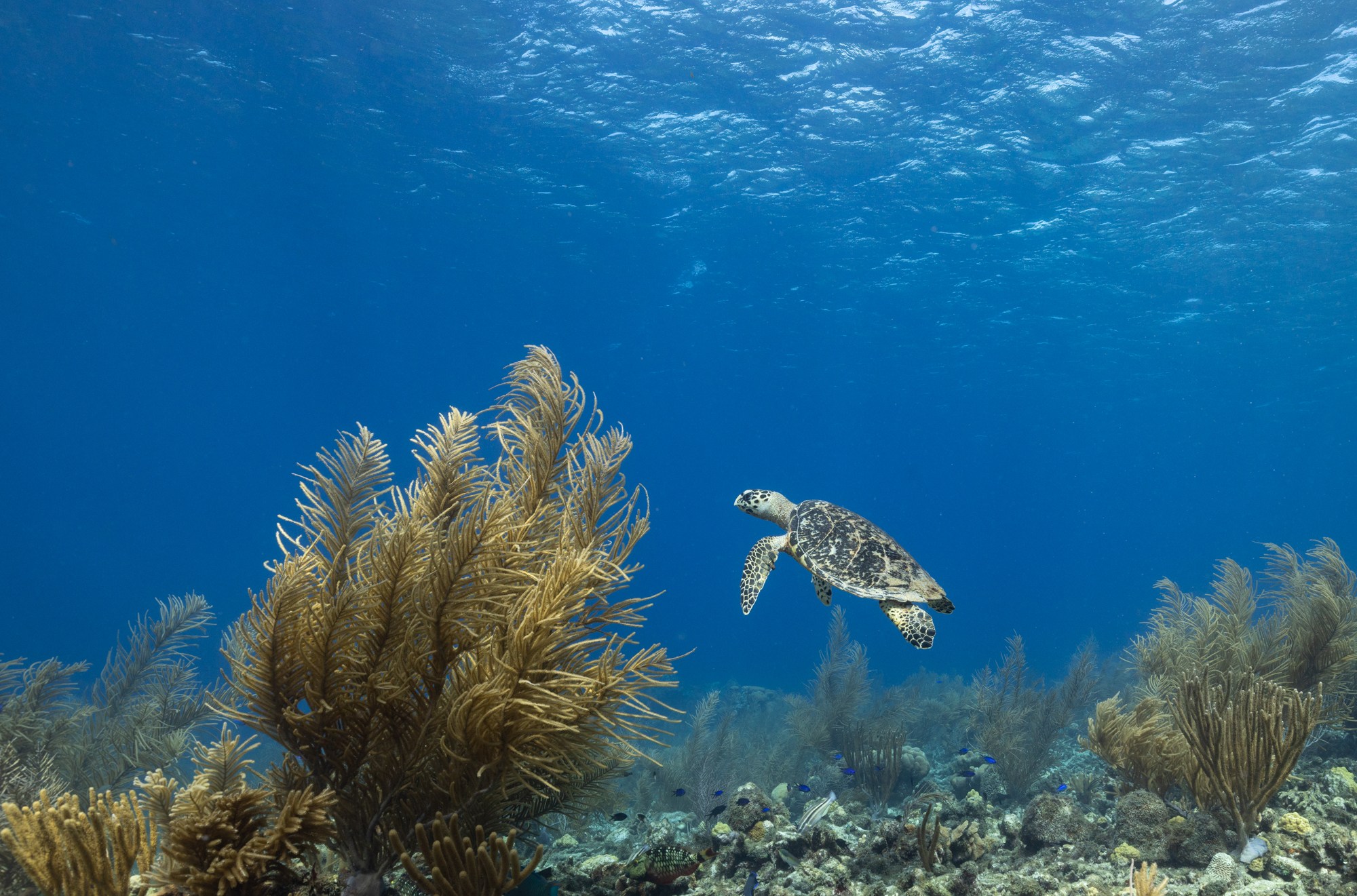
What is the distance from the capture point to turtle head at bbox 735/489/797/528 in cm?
768

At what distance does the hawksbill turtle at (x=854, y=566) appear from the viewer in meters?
5.86

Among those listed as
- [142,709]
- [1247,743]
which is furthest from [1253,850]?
[142,709]

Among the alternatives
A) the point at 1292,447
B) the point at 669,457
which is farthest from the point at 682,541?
the point at 1292,447

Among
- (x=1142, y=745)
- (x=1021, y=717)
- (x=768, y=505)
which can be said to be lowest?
(x=1021, y=717)

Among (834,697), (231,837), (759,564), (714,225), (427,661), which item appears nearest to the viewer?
(231,837)

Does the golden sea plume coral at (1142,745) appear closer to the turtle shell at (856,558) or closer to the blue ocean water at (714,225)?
the turtle shell at (856,558)

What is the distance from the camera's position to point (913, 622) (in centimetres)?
583

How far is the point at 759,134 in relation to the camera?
69.3 feet

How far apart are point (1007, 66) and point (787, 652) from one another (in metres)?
45.4

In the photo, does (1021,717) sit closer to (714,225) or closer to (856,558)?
(856,558)

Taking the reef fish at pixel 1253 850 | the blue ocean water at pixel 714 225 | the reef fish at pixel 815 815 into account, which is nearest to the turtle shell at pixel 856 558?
the reef fish at pixel 815 815

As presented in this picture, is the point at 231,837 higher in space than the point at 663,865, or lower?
higher

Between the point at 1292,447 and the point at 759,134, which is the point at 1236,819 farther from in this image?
the point at 1292,447

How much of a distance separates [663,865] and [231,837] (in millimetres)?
3025
